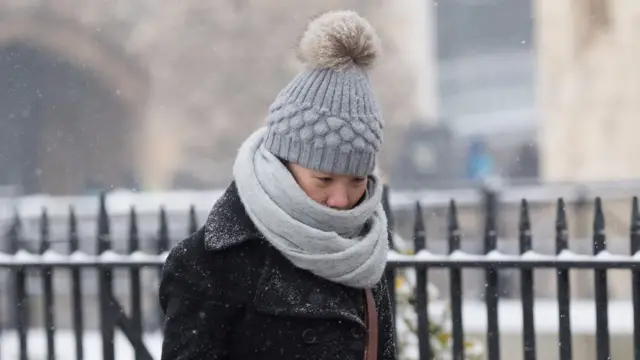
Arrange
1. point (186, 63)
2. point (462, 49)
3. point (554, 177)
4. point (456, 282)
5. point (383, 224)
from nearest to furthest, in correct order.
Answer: point (383, 224), point (456, 282), point (554, 177), point (186, 63), point (462, 49)

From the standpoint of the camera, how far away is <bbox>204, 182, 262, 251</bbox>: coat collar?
2242mm

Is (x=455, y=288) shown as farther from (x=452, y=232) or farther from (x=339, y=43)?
(x=339, y=43)

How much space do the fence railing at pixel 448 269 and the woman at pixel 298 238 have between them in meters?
1.47

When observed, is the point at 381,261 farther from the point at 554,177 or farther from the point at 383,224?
the point at 554,177

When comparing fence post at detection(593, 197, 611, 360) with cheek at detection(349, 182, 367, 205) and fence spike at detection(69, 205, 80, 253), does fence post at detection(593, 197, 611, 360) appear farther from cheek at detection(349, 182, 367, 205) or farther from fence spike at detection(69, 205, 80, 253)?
fence spike at detection(69, 205, 80, 253)

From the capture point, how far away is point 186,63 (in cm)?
3009

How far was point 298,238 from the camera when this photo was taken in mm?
2221

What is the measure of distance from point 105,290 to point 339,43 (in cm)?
220

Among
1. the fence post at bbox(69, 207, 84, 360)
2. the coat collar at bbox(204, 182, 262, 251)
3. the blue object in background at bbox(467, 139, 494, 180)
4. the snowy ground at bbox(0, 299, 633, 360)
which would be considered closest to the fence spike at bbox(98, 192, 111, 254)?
the fence post at bbox(69, 207, 84, 360)

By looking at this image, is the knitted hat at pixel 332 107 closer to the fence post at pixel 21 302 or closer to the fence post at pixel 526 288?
the fence post at pixel 526 288

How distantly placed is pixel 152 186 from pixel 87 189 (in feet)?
9.95

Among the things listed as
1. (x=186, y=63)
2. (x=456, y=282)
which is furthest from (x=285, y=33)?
(x=456, y=282)

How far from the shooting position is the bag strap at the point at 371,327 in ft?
7.73

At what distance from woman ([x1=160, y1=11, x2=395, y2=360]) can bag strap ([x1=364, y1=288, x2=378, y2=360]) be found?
0.02 metres
